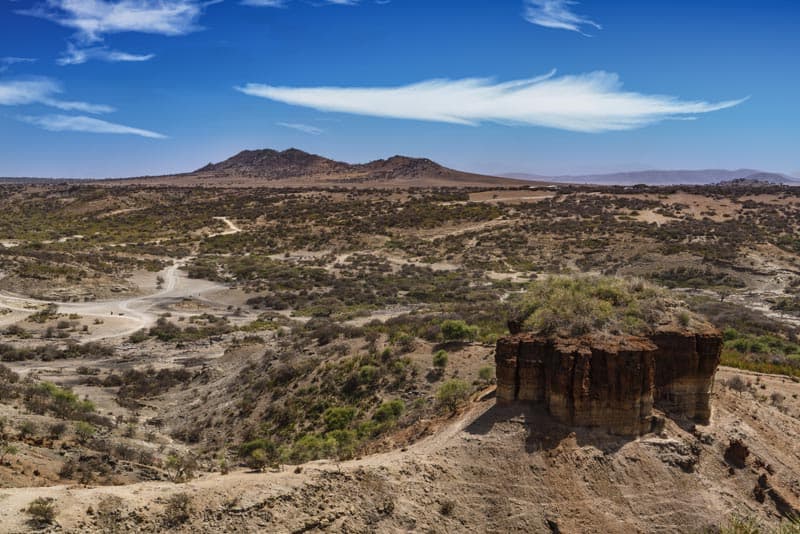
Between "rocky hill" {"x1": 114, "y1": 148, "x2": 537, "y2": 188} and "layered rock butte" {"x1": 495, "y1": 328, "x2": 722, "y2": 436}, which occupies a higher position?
"rocky hill" {"x1": 114, "y1": 148, "x2": 537, "y2": 188}

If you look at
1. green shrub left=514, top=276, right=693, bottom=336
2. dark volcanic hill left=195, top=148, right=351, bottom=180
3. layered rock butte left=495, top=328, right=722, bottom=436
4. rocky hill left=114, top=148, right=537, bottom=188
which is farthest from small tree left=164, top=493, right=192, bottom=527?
dark volcanic hill left=195, top=148, right=351, bottom=180

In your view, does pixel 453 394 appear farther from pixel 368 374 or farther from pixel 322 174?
pixel 322 174

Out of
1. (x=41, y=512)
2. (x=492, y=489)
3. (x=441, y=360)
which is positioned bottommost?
(x=441, y=360)

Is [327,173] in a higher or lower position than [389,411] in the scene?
higher

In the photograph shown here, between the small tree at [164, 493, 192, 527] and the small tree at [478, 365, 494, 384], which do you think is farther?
the small tree at [478, 365, 494, 384]

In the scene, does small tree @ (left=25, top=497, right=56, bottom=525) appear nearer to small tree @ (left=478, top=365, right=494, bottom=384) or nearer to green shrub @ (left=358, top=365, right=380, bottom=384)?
small tree @ (left=478, top=365, right=494, bottom=384)

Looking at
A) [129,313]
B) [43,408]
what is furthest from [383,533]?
[129,313]

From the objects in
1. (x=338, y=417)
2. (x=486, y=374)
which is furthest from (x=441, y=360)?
(x=338, y=417)
